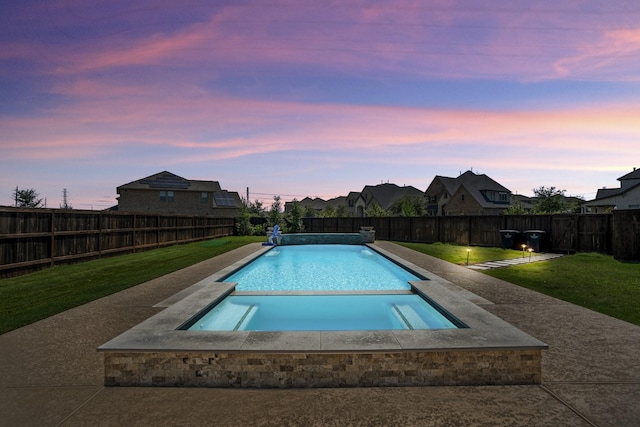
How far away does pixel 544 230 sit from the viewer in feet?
53.9

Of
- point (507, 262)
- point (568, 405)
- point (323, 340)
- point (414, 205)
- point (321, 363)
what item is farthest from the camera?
point (414, 205)

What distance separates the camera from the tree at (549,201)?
3731cm

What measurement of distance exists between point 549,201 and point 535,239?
Answer: 27.2 metres

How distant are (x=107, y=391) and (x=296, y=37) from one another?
11639 millimetres

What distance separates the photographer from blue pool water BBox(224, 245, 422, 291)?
9.31 metres

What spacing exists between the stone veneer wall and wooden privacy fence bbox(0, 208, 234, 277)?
882 centimetres

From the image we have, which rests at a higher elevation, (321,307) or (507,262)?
(507,262)

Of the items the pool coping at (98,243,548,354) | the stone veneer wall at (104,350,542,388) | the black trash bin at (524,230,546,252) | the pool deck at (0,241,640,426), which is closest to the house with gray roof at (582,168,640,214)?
the black trash bin at (524,230,546,252)

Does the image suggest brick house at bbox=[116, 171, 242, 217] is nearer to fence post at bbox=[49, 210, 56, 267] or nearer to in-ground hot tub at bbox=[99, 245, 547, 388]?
fence post at bbox=[49, 210, 56, 267]

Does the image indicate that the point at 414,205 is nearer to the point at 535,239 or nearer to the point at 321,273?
the point at 535,239

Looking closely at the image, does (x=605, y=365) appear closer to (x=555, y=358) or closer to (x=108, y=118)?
(x=555, y=358)

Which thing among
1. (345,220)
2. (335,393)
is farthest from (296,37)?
(345,220)

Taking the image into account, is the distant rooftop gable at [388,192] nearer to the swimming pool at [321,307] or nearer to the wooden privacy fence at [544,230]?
the wooden privacy fence at [544,230]

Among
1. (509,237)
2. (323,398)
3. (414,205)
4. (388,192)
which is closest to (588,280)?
(509,237)
